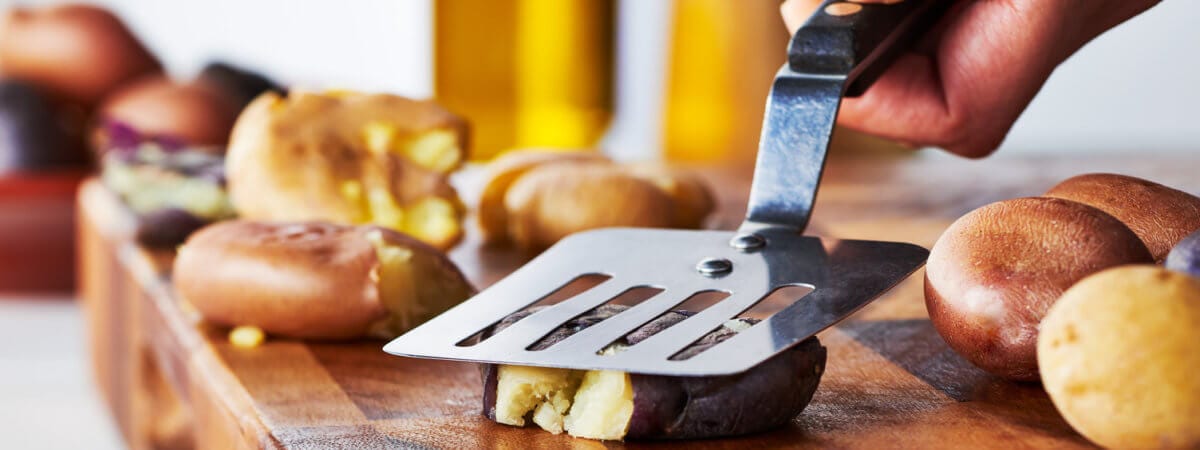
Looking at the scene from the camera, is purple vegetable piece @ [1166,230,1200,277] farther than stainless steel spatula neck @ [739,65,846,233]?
No

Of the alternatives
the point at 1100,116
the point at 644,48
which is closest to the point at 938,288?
the point at 644,48

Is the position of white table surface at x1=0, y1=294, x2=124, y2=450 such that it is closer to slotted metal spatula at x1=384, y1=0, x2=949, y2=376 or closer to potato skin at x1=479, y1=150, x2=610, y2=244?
potato skin at x1=479, y1=150, x2=610, y2=244

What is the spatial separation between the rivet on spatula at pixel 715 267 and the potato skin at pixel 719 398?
55 millimetres

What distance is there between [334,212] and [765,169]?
0.39 m

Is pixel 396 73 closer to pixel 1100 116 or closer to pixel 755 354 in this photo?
pixel 1100 116

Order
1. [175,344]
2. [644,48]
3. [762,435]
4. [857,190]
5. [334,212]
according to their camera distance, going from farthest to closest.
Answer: [644,48], [857,190], [334,212], [175,344], [762,435]

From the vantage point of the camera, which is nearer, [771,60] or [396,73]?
[771,60]

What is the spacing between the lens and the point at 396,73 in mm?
2809

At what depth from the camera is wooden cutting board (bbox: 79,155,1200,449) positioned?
530mm

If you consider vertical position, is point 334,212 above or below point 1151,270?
below

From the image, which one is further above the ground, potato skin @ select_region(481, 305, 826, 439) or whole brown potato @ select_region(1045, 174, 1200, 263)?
whole brown potato @ select_region(1045, 174, 1200, 263)

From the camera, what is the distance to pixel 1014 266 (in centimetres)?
54

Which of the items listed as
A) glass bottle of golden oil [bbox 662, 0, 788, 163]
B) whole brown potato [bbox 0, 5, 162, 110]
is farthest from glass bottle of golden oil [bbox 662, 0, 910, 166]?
whole brown potato [bbox 0, 5, 162, 110]

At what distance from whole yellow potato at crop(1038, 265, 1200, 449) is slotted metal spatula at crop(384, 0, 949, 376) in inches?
4.3
